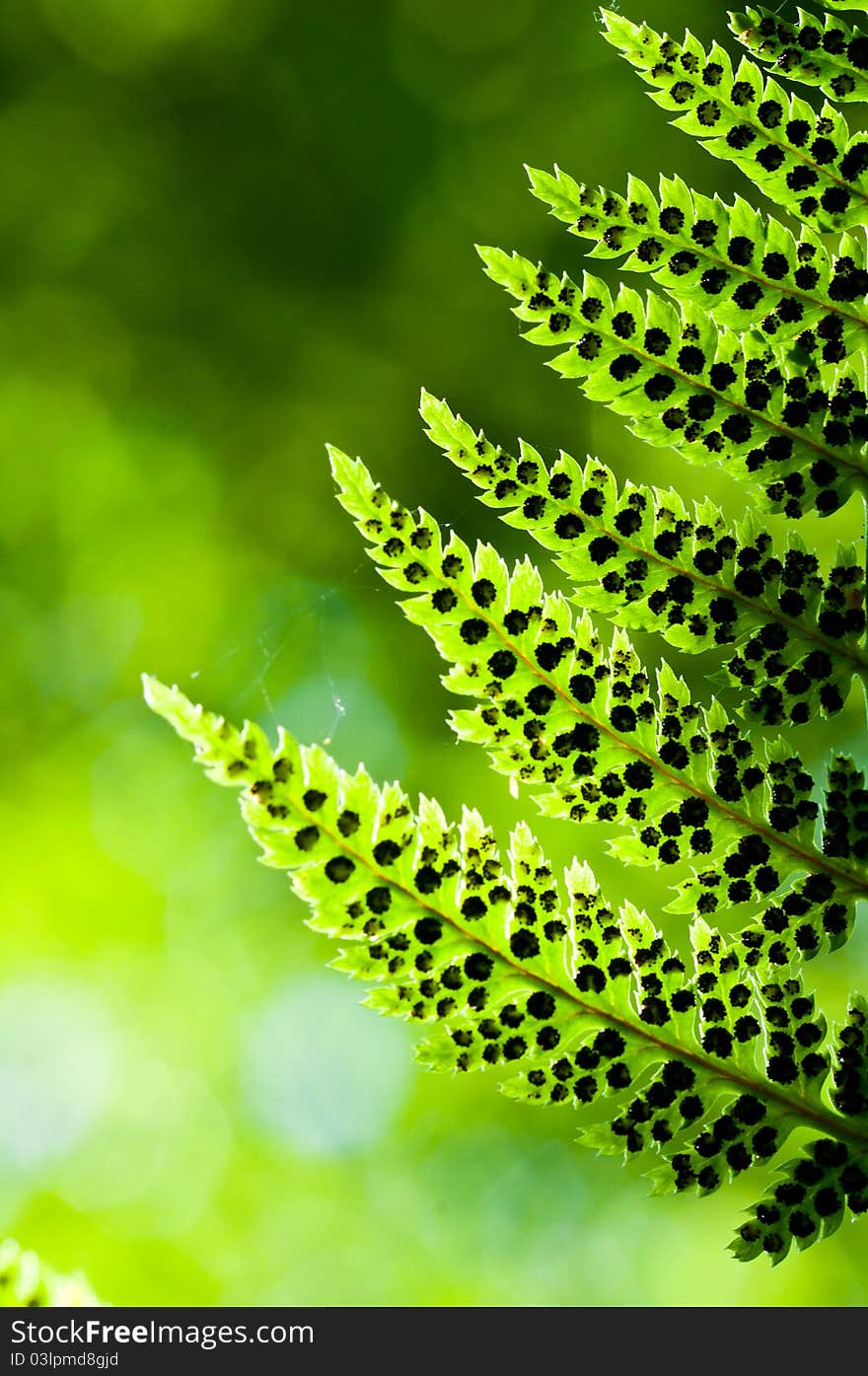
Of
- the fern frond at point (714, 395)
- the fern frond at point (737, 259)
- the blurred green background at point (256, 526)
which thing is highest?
the fern frond at point (737, 259)

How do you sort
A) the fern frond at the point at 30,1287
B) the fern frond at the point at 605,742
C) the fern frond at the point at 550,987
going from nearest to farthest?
the fern frond at the point at 30,1287 → the fern frond at the point at 550,987 → the fern frond at the point at 605,742

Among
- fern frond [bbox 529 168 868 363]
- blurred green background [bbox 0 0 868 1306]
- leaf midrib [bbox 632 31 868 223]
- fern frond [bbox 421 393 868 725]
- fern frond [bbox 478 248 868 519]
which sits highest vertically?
leaf midrib [bbox 632 31 868 223]

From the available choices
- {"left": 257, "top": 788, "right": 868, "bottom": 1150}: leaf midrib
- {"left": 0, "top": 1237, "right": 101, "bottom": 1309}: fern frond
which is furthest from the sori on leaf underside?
{"left": 0, "top": 1237, "right": 101, "bottom": 1309}: fern frond

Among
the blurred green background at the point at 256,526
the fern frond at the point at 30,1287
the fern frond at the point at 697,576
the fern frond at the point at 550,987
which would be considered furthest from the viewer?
the blurred green background at the point at 256,526

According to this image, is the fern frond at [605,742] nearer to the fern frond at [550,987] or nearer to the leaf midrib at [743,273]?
the fern frond at [550,987]

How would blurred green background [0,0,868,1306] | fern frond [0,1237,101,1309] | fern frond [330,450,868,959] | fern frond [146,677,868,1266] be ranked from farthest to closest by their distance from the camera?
blurred green background [0,0,868,1306]
fern frond [330,450,868,959]
fern frond [146,677,868,1266]
fern frond [0,1237,101,1309]

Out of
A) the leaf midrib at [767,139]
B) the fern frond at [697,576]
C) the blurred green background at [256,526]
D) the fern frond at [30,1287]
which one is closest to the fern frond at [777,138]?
the leaf midrib at [767,139]

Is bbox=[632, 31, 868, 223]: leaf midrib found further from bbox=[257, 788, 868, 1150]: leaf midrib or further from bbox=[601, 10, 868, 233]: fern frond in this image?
bbox=[257, 788, 868, 1150]: leaf midrib
